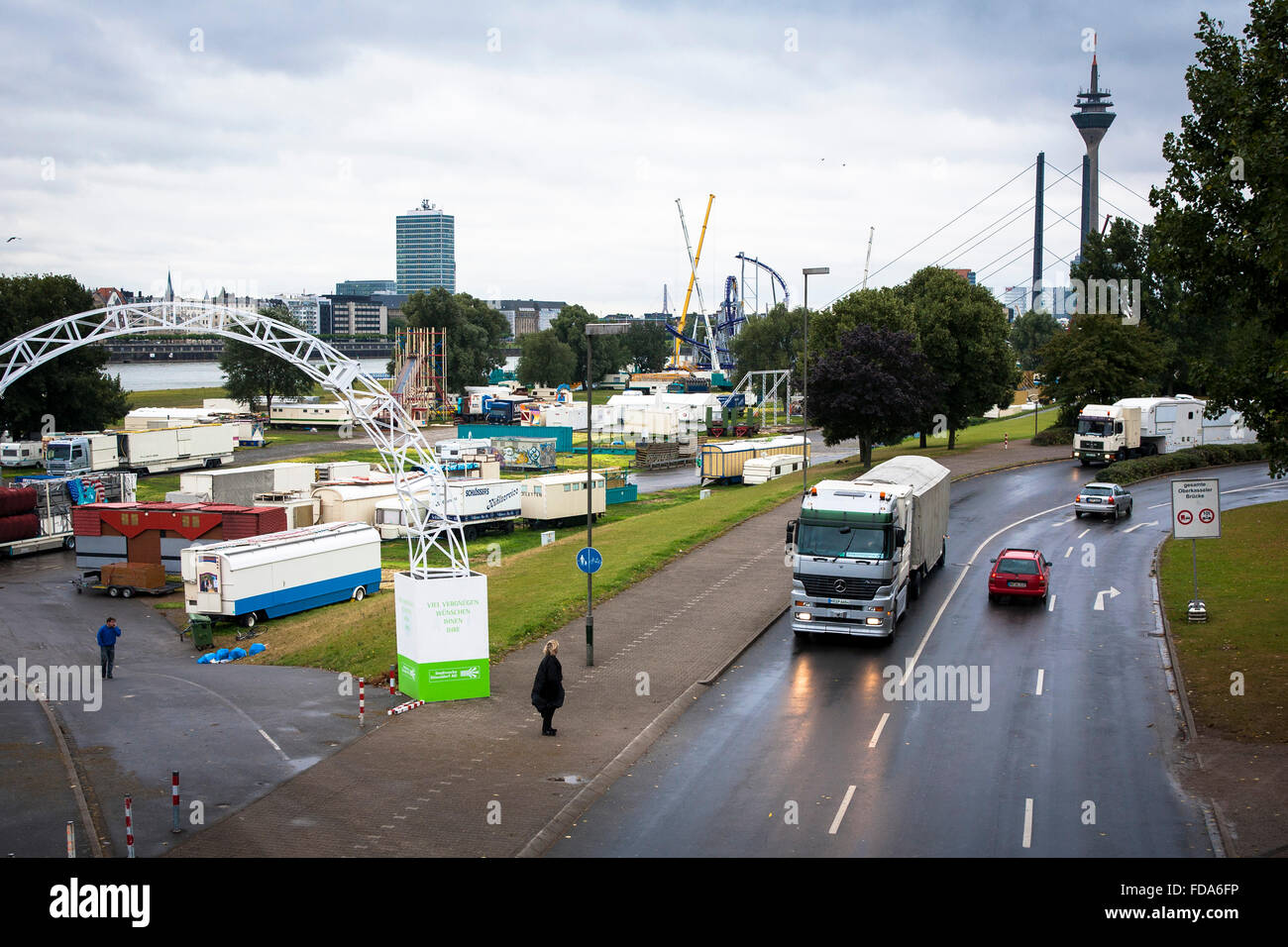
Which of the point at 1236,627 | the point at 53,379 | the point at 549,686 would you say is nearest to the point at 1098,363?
the point at 1236,627

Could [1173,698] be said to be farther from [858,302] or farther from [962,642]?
[858,302]

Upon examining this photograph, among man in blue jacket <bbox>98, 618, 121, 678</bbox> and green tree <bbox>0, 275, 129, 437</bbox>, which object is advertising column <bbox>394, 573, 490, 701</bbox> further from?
green tree <bbox>0, 275, 129, 437</bbox>

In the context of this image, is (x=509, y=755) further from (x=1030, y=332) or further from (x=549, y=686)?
(x=1030, y=332)

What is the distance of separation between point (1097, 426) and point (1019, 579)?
3270 centimetres

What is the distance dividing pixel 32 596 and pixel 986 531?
116 feet

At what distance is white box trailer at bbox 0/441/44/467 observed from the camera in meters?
72.1

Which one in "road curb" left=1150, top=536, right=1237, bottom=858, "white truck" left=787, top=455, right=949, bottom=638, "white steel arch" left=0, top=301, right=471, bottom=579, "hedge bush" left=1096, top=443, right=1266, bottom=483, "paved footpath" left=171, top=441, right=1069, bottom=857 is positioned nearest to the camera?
"road curb" left=1150, top=536, right=1237, bottom=858

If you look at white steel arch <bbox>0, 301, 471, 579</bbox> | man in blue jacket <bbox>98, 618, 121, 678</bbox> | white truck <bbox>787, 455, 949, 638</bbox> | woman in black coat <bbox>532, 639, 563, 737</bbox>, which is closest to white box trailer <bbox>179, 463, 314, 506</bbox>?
man in blue jacket <bbox>98, 618, 121, 678</bbox>

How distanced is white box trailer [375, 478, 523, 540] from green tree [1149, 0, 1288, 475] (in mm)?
31490

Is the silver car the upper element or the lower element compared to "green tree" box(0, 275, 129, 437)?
lower

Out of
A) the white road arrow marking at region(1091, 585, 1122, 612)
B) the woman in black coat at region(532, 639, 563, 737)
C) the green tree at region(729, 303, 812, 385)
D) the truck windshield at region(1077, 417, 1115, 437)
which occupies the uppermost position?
the green tree at region(729, 303, 812, 385)

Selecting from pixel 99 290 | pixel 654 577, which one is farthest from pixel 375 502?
pixel 99 290

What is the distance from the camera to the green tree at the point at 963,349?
217ft

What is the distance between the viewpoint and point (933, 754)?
18906mm
